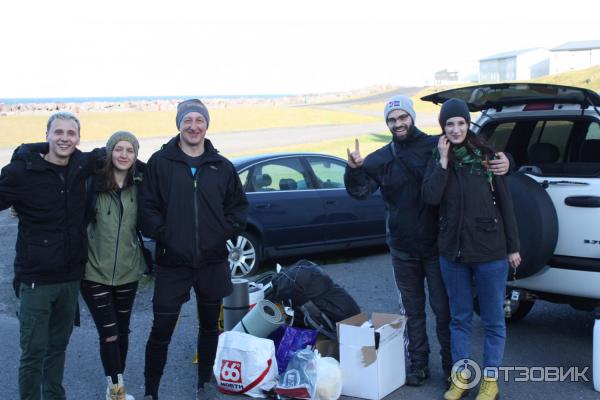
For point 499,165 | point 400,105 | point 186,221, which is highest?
point 400,105

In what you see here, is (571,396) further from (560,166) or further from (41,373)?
(41,373)

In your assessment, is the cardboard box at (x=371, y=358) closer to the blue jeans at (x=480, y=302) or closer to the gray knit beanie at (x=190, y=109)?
the blue jeans at (x=480, y=302)

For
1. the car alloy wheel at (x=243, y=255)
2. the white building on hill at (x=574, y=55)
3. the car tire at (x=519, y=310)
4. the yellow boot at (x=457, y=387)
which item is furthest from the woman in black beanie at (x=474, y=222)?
the white building on hill at (x=574, y=55)

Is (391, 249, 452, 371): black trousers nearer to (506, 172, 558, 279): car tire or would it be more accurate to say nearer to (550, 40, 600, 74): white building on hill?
(506, 172, 558, 279): car tire

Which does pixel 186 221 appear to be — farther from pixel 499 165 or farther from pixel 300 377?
pixel 499 165

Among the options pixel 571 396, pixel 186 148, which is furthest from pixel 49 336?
pixel 571 396

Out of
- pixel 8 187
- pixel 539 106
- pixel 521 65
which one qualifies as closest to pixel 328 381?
pixel 8 187

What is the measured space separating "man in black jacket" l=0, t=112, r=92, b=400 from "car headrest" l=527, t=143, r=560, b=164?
3.87m

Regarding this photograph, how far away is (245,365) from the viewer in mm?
4656

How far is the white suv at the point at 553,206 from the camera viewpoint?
4621 mm

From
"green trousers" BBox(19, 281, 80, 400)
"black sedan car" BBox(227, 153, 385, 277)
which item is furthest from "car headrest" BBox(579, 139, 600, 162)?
"green trousers" BBox(19, 281, 80, 400)

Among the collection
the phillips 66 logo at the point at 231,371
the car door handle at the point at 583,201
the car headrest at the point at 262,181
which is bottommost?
the phillips 66 logo at the point at 231,371

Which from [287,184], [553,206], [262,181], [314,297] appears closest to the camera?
[553,206]

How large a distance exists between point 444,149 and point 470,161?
0.58 ft
